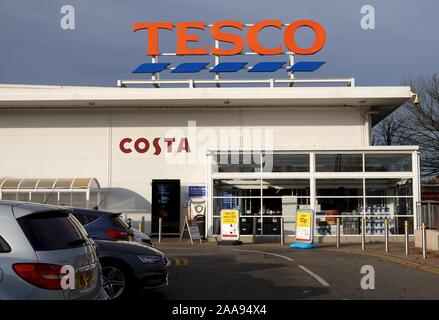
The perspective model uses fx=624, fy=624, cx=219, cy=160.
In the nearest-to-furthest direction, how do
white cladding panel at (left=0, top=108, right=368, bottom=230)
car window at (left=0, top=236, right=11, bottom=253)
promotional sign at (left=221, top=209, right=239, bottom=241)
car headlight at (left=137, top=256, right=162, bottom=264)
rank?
car window at (left=0, top=236, right=11, bottom=253) < car headlight at (left=137, top=256, right=162, bottom=264) < promotional sign at (left=221, top=209, right=239, bottom=241) < white cladding panel at (left=0, top=108, right=368, bottom=230)

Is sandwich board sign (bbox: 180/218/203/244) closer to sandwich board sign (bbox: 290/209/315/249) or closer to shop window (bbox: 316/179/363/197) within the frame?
sandwich board sign (bbox: 290/209/315/249)

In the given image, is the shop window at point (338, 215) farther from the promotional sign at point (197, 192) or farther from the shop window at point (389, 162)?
the promotional sign at point (197, 192)

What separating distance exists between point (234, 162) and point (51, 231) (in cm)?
2060

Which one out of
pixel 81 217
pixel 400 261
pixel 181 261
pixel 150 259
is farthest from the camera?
pixel 400 261

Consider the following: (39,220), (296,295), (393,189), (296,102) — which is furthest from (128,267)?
(296,102)

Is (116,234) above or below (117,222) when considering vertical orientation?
below

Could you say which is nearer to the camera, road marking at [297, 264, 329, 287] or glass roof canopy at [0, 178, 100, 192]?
road marking at [297, 264, 329, 287]

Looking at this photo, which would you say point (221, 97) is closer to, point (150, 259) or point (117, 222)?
point (117, 222)

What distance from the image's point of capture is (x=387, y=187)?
26.9 meters

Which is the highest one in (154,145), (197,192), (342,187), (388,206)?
(154,145)

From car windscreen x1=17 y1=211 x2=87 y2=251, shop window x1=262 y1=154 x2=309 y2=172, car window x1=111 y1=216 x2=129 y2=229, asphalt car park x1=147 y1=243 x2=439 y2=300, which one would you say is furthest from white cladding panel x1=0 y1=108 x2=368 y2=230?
car windscreen x1=17 y1=211 x2=87 y2=251

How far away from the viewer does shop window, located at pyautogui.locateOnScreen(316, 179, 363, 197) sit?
26812mm

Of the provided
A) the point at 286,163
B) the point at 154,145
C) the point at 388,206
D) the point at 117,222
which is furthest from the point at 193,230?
the point at 117,222

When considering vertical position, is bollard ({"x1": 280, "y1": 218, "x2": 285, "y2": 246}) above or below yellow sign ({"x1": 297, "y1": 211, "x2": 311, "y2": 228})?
below
